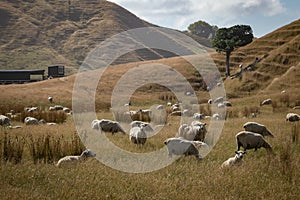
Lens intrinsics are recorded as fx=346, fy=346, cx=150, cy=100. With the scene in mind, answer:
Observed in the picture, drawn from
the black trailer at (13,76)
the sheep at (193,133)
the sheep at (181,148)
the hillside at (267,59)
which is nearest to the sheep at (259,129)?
the sheep at (193,133)

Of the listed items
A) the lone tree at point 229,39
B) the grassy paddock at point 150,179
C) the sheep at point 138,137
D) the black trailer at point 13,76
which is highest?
the lone tree at point 229,39

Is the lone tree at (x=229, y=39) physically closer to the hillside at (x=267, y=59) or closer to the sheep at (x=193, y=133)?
the hillside at (x=267, y=59)

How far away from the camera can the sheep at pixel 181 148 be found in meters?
10.4

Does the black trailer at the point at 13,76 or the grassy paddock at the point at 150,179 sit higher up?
the black trailer at the point at 13,76

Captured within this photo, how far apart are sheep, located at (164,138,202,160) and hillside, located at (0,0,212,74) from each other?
8729 centimetres

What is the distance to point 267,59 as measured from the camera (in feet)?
163

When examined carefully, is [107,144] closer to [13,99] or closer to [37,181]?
[37,181]

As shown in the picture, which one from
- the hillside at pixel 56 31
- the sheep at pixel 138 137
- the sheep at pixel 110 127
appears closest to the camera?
the sheep at pixel 138 137

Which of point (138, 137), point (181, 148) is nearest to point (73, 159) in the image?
point (181, 148)

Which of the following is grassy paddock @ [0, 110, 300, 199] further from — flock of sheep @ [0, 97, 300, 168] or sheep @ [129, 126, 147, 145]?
sheep @ [129, 126, 147, 145]

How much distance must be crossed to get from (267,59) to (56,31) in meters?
103

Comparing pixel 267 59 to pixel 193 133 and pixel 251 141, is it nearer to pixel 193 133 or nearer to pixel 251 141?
pixel 193 133

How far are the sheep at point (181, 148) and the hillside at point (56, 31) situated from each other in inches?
3436

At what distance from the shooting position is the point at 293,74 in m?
41.5
